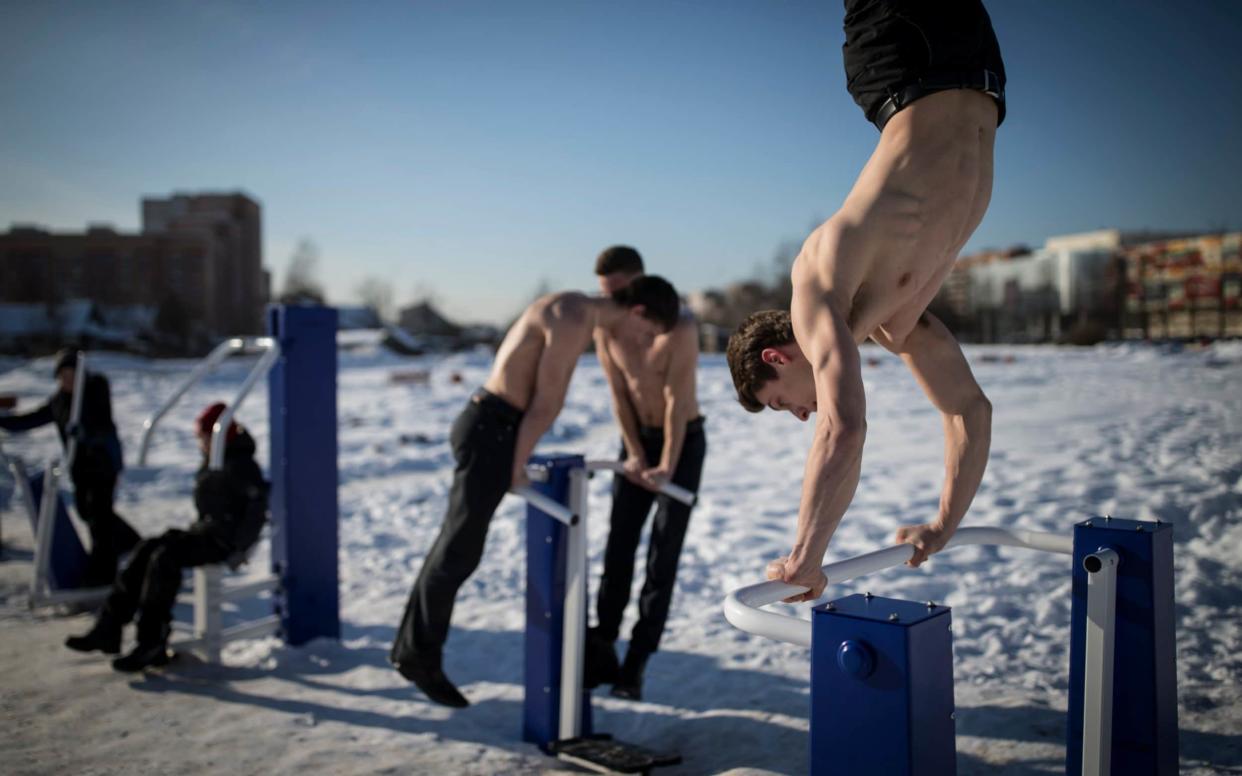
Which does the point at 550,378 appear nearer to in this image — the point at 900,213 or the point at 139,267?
the point at 900,213

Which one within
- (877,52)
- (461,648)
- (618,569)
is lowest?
(461,648)

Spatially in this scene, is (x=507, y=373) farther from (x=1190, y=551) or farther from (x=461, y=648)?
(x=1190, y=551)

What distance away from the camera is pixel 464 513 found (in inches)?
152

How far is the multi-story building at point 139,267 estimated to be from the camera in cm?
7069

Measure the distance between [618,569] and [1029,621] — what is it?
230cm

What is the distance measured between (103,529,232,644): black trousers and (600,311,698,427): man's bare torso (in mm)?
2249

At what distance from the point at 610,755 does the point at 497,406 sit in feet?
4.89

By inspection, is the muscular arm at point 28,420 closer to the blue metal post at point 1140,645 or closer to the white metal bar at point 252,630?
the white metal bar at point 252,630

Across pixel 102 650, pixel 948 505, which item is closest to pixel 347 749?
pixel 102 650

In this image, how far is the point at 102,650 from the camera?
4523mm

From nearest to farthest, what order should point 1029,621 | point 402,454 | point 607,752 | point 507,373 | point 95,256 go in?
point 607,752 → point 507,373 → point 1029,621 → point 402,454 → point 95,256

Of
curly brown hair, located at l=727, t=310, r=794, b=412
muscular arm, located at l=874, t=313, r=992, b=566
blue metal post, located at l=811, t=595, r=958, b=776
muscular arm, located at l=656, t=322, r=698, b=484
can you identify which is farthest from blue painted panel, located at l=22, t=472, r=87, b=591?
blue metal post, located at l=811, t=595, r=958, b=776

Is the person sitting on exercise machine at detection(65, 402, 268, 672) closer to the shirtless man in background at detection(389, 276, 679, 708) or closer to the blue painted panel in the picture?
the shirtless man in background at detection(389, 276, 679, 708)

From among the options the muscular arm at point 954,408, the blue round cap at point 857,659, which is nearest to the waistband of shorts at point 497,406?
the muscular arm at point 954,408
